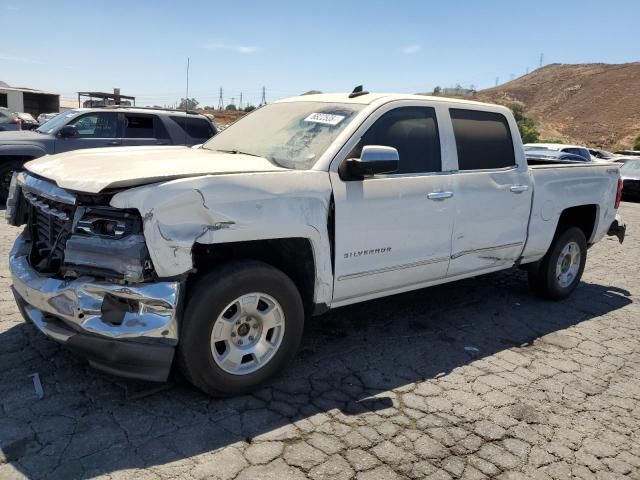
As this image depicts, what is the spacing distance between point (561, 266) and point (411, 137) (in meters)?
2.79

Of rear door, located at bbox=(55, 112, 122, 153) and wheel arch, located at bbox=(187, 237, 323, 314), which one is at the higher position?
rear door, located at bbox=(55, 112, 122, 153)

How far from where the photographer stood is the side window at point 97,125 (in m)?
10.0

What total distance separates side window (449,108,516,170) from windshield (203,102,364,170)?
1.07m

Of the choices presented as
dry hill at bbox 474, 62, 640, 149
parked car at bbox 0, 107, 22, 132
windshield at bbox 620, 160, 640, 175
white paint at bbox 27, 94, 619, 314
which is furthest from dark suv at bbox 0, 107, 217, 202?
Result: dry hill at bbox 474, 62, 640, 149

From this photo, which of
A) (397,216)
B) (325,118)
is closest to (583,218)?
(397,216)

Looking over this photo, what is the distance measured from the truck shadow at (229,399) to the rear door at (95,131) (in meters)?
6.32

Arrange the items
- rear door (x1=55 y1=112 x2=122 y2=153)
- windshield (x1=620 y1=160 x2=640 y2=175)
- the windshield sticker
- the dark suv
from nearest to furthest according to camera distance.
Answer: the windshield sticker → the dark suv → rear door (x1=55 y1=112 x2=122 y2=153) → windshield (x1=620 y1=160 x2=640 y2=175)

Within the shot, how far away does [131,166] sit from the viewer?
340cm

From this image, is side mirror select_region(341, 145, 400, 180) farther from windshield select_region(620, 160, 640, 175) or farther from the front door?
windshield select_region(620, 160, 640, 175)

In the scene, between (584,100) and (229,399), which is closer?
(229,399)

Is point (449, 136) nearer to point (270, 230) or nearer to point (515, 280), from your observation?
point (270, 230)

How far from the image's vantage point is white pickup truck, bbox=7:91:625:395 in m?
3.08

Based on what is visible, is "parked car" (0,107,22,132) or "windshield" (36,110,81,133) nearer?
"windshield" (36,110,81,133)

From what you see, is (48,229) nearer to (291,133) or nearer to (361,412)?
(291,133)
